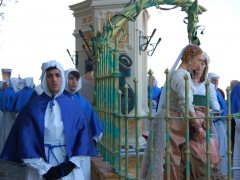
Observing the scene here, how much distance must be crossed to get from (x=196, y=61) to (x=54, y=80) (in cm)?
151

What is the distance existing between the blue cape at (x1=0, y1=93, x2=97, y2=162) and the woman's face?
1.30 m

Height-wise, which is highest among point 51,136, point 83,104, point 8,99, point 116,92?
point 8,99

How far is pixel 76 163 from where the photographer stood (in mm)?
4391

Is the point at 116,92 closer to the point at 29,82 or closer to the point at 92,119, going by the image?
the point at 92,119

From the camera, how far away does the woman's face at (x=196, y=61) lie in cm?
518

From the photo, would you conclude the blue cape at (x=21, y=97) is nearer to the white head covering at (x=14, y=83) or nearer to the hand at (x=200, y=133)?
the white head covering at (x=14, y=83)

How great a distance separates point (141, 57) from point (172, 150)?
21.1 ft

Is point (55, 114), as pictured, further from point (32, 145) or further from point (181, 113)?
point (181, 113)

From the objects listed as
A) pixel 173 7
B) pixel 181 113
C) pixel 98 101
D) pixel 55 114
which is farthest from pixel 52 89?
pixel 173 7

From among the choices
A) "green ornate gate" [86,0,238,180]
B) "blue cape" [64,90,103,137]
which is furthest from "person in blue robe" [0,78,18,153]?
"blue cape" [64,90,103,137]

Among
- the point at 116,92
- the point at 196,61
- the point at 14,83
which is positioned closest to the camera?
the point at 196,61

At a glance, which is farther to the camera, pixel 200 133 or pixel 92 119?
pixel 92 119

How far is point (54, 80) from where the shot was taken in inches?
177

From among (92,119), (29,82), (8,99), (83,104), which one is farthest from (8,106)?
(92,119)
